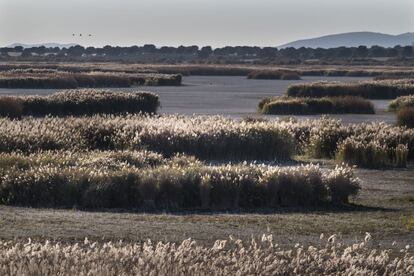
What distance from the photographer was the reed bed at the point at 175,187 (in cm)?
2005

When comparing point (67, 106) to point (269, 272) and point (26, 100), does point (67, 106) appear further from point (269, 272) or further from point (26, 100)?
point (269, 272)

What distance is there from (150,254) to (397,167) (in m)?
17.9

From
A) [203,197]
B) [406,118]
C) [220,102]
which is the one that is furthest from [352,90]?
[203,197]

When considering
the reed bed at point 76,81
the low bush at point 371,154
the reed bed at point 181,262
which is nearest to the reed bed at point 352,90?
the reed bed at point 76,81

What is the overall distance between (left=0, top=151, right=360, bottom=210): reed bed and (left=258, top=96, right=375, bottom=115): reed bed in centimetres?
2956

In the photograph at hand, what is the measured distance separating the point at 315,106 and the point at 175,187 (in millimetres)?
32616

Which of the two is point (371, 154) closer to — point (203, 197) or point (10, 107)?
point (203, 197)

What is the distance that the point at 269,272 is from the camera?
11.1 metres

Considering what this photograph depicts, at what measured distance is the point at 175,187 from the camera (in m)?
20.2

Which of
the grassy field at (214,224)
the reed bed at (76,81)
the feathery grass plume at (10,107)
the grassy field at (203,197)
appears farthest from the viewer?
the reed bed at (76,81)

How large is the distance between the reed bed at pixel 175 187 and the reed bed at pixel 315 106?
97.0ft

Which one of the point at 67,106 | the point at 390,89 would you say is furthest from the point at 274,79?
the point at 67,106

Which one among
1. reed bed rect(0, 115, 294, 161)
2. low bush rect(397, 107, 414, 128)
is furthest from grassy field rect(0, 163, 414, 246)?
low bush rect(397, 107, 414, 128)

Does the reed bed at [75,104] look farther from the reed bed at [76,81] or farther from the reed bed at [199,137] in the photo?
the reed bed at [76,81]
